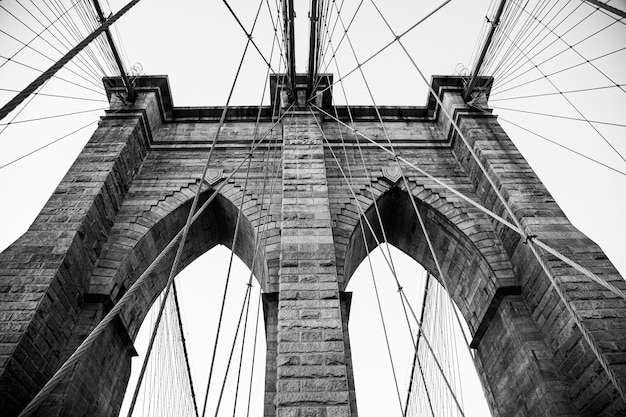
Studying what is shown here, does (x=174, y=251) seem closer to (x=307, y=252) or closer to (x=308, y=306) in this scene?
(x=307, y=252)

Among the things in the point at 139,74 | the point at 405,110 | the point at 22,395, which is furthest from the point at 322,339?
the point at 139,74

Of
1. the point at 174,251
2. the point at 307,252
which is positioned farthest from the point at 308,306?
the point at 174,251

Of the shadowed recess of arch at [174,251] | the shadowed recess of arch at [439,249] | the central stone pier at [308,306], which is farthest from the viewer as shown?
the shadowed recess of arch at [439,249]

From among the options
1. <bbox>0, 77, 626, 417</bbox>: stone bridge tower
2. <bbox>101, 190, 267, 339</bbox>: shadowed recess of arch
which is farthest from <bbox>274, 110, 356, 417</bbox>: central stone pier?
<bbox>101, 190, 267, 339</bbox>: shadowed recess of arch

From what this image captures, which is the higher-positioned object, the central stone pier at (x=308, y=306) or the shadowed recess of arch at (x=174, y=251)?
the shadowed recess of arch at (x=174, y=251)

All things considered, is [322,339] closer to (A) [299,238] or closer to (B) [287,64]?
(A) [299,238]

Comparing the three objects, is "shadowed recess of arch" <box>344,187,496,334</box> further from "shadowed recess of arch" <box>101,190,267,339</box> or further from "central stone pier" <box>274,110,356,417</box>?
"shadowed recess of arch" <box>101,190,267,339</box>

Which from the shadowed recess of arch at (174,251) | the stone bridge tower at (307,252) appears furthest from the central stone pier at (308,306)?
the shadowed recess of arch at (174,251)

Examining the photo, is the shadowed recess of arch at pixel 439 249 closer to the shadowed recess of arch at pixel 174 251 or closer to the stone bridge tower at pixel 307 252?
the stone bridge tower at pixel 307 252
